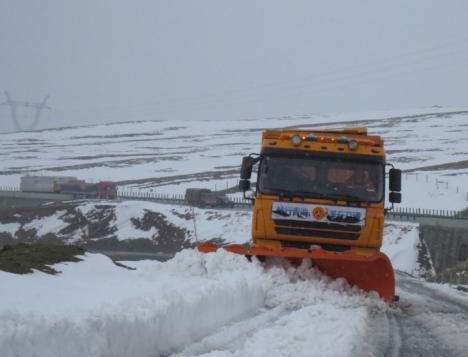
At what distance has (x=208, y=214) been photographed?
162 feet

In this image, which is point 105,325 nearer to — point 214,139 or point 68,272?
point 68,272

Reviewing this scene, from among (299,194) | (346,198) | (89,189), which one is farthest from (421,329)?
(89,189)

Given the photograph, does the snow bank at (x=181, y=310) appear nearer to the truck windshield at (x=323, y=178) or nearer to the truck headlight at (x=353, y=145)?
the truck windshield at (x=323, y=178)

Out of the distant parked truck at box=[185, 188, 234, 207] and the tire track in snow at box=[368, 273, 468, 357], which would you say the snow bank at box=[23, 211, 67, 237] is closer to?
the distant parked truck at box=[185, 188, 234, 207]

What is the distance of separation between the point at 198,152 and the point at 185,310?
96175 mm

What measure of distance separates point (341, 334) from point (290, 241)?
4.84 metres

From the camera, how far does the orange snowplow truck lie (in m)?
12.9

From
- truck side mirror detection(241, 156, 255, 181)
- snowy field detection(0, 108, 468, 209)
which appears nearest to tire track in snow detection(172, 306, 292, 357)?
truck side mirror detection(241, 156, 255, 181)

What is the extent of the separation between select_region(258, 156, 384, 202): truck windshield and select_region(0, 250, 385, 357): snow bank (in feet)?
5.46

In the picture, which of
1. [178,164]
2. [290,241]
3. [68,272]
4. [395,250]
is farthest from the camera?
[178,164]

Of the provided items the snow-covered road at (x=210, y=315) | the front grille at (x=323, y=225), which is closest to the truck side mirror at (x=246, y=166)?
the front grille at (x=323, y=225)

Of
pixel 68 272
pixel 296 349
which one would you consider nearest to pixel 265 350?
pixel 296 349

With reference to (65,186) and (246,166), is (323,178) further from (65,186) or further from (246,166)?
(65,186)

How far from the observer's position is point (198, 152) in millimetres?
103375
